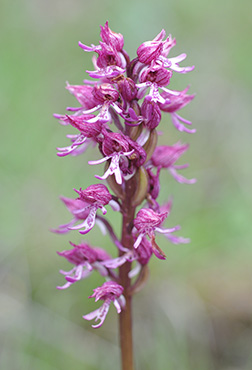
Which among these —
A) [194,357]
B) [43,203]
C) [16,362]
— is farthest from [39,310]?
[43,203]

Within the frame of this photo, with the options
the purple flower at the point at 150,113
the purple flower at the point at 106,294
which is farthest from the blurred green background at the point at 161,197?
the purple flower at the point at 150,113

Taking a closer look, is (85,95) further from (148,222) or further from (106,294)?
(106,294)

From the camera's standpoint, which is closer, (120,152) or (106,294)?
(120,152)

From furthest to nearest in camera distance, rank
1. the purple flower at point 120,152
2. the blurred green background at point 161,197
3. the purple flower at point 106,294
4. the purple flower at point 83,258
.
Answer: the blurred green background at point 161,197 → the purple flower at point 83,258 → the purple flower at point 106,294 → the purple flower at point 120,152

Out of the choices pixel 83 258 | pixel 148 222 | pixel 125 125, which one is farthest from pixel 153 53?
pixel 83 258

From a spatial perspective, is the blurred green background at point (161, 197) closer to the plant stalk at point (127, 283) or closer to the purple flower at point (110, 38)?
the plant stalk at point (127, 283)

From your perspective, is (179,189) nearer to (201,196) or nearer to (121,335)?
(201,196)

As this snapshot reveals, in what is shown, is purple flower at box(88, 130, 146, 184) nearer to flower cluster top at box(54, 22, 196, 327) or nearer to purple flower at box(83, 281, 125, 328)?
flower cluster top at box(54, 22, 196, 327)

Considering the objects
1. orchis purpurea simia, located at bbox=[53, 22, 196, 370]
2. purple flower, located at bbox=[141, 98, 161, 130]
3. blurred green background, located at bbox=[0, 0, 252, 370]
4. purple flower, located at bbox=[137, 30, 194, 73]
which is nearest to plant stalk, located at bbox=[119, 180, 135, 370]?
orchis purpurea simia, located at bbox=[53, 22, 196, 370]

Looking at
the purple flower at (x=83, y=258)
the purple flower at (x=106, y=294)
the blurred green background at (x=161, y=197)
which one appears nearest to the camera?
the purple flower at (x=106, y=294)
